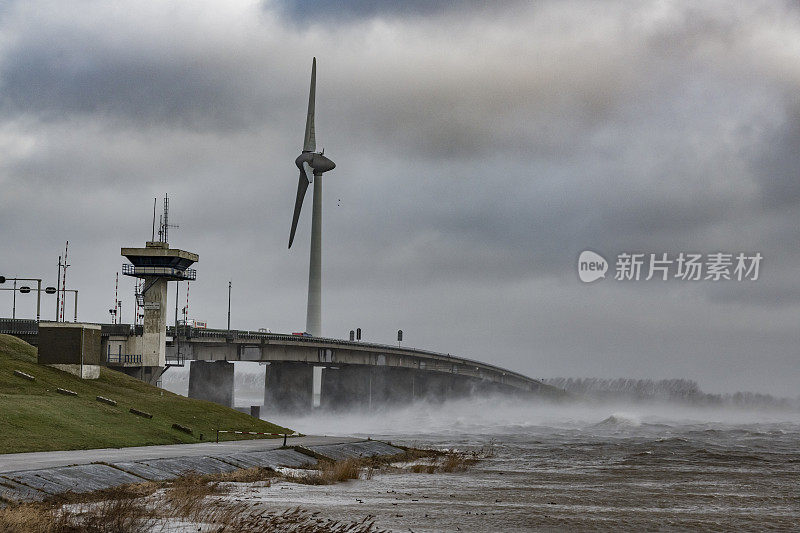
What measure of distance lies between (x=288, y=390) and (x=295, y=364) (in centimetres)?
429

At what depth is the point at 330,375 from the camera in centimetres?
15900

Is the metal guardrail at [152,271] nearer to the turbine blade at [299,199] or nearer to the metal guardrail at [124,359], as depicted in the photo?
the metal guardrail at [124,359]

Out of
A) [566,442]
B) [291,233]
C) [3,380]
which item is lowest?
[566,442]

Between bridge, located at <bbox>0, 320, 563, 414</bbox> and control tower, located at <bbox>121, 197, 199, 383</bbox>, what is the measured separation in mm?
1326

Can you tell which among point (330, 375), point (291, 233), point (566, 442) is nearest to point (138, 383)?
point (566, 442)

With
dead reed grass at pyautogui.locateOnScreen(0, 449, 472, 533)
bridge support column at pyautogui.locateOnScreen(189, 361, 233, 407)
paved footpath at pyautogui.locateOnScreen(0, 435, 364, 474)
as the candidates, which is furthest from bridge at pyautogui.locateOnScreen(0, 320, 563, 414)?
dead reed grass at pyautogui.locateOnScreen(0, 449, 472, 533)

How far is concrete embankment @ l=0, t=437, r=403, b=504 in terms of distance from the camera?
28.9 m

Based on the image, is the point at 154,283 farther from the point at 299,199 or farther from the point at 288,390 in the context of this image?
the point at 299,199

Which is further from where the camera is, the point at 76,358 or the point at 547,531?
the point at 76,358

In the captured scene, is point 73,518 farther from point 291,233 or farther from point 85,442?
point 291,233

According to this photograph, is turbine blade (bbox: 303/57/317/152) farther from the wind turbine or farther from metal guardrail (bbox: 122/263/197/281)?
metal guardrail (bbox: 122/263/197/281)

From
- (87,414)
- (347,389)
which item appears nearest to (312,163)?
(347,389)

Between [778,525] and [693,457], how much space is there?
1328 inches

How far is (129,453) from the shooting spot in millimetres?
40250
